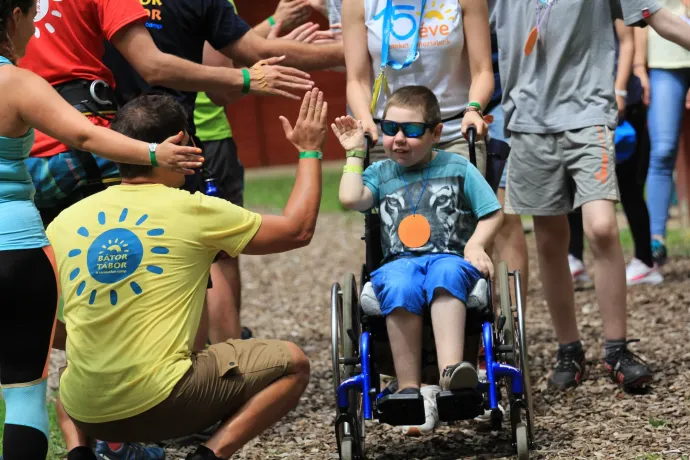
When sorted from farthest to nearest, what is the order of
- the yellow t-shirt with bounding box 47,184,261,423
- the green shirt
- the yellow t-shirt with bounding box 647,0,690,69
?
the yellow t-shirt with bounding box 647,0,690,69 → the green shirt → the yellow t-shirt with bounding box 47,184,261,423

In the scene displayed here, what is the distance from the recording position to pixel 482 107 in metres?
5.00

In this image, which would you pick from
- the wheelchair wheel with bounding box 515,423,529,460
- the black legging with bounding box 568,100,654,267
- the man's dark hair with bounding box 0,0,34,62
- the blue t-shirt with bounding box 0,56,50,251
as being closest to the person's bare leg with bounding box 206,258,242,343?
the wheelchair wheel with bounding box 515,423,529,460

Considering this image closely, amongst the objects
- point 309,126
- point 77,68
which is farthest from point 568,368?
point 77,68

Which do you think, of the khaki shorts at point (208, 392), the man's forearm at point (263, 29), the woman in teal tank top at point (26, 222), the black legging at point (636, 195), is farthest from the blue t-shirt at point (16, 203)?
the black legging at point (636, 195)

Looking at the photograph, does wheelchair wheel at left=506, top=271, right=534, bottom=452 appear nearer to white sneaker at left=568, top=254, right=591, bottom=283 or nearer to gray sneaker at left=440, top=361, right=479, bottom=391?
gray sneaker at left=440, top=361, right=479, bottom=391

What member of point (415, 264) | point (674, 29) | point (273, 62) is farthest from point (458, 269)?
point (674, 29)

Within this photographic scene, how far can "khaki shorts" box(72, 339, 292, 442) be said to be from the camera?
3777mm

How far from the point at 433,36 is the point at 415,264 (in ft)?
3.79

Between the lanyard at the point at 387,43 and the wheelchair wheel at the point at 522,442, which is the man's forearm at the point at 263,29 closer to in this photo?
the lanyard at the point at 387,43

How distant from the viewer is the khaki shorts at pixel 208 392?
12.4 ft

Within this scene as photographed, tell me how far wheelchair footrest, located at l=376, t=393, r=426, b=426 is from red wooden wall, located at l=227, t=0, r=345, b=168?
7.61 meters

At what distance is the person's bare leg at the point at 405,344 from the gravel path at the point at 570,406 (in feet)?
1.66

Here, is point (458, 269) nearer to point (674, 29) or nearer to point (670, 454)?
point (670, 454)

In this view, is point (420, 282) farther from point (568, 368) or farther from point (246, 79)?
point (568, 368)
